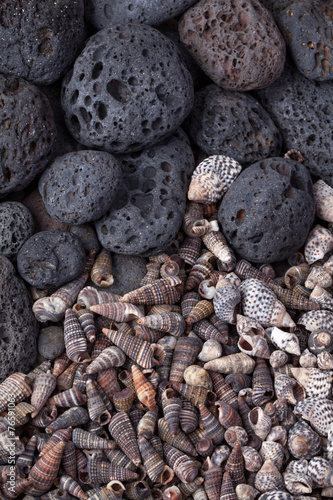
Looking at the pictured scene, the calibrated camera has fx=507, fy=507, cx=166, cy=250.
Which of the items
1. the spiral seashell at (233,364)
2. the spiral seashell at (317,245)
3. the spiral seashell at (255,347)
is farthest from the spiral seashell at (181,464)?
the spiral seashell at (317,245)

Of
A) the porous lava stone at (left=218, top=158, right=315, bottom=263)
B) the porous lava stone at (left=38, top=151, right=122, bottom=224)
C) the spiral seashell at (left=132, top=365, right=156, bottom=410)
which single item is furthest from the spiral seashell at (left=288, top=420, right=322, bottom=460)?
the porous lava stone at (left=38, top=151, right=122, bottom=224)

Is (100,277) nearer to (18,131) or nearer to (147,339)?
(147,339)

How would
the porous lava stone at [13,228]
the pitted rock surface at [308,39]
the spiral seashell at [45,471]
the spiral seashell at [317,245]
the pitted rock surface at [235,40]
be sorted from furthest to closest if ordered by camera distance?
1. the pitted rock surface at [308,39]
2. the spiral seashell at [317,245]
3. the pitted rock surface at [235,40]
4. the porous lava stone at [13,228]
5. the spiral seashell at [45,471]

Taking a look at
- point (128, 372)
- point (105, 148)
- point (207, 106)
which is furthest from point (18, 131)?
point (128, 372)

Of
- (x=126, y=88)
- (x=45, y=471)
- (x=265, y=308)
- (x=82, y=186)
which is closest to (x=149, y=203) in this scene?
(x=82, y=186)

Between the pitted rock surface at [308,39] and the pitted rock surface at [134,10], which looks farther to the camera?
the pitted rock surface at [308,39]

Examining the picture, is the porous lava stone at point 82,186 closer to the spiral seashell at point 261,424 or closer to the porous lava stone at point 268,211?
the porous lava stone at point 268,211
